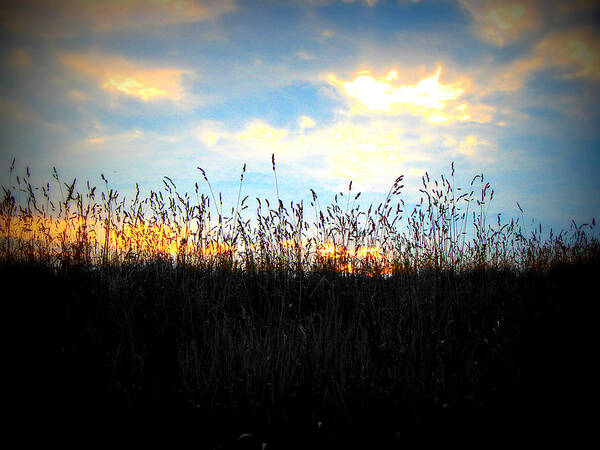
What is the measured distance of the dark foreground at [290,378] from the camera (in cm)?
194

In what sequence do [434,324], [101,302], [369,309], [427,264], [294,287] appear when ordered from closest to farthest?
[434,324] → [101,302] → [369,309] → [294,287] → [427,264]

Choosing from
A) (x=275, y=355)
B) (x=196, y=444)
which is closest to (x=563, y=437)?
(x=275, y=355)

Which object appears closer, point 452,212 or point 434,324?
point 434,324

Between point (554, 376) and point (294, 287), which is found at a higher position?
point (294, 287)

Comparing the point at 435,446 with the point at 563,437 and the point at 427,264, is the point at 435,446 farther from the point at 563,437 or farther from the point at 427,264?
the point at 427,264

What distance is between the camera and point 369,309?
377 centimetres

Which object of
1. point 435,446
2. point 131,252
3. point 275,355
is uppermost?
point 131,252

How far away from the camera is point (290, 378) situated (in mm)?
2342

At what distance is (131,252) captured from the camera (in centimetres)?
521

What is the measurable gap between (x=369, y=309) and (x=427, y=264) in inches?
70.1

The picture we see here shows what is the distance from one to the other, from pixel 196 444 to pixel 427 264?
4.07 m

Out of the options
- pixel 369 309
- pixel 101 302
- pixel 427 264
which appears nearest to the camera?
pixel 101 302

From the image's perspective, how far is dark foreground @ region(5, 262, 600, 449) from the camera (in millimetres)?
1936

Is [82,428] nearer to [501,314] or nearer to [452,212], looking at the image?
[501,314]
